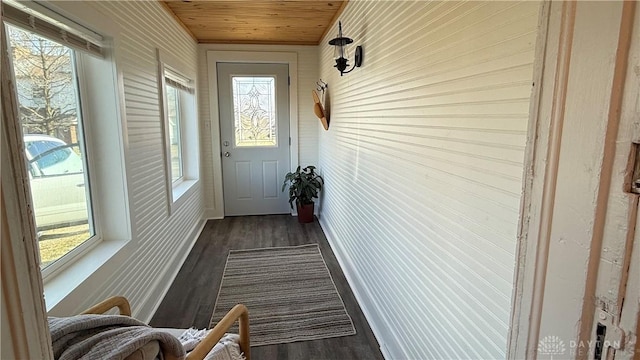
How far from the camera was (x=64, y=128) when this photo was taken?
1.66 meters

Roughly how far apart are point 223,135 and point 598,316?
4.31m

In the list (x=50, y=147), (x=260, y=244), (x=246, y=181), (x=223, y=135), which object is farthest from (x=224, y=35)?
(x=50, y=147)

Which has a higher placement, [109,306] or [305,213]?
[109,306]

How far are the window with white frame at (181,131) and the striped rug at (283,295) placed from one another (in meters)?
0.91

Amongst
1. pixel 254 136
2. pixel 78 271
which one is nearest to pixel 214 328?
pixel 78 271

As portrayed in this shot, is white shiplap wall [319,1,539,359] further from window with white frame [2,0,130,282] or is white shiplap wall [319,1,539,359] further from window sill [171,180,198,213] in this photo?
window sill [171,180,198,213]

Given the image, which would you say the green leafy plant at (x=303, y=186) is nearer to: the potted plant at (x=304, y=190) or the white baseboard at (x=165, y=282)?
the potted plant at (x=304, y=190)

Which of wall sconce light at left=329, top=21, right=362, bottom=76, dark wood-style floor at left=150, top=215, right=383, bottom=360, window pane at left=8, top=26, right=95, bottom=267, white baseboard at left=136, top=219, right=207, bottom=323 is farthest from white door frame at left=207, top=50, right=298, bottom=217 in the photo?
window pane at left=8, top=26, right=95, bottom=267

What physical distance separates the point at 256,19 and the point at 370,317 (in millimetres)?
2794

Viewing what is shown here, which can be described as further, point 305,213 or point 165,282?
point 305,213

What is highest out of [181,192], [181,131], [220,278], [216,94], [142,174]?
[216,94]

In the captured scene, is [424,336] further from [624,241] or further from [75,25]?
[75,25]

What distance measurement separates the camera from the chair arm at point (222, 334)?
110cm

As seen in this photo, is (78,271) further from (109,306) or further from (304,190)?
(304,190)
